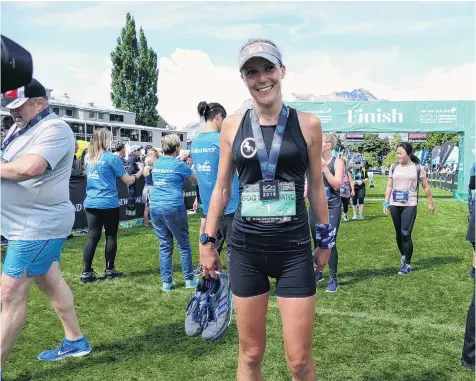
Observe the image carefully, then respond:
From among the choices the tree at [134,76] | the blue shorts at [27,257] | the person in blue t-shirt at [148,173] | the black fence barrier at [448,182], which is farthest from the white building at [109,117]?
the blue shorts at [27,257]

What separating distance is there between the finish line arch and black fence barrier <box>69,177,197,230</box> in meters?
6.35

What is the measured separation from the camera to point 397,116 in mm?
19844

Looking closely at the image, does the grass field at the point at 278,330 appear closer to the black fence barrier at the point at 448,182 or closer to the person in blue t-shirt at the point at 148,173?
the person in blue t-shirt at the point at 148,173

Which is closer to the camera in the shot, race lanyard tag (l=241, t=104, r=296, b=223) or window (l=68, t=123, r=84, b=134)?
race lanyard tag (l=241, t=104, r=296, b=223)

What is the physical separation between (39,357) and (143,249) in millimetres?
5265

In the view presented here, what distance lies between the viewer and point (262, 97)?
273 centimetres

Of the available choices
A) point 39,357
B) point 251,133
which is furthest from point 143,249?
point 251,133

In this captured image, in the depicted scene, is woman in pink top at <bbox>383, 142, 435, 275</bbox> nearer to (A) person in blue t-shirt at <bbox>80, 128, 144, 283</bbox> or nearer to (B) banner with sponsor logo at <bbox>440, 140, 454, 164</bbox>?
(A) person in blue t-shirt at <bbox>80, 128, 144, 283</bbox>

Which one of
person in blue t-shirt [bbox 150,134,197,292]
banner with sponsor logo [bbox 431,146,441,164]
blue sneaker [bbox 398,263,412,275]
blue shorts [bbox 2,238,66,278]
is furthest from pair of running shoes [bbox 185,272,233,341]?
banner with sponsor logo [bbox 431,146,441,164]

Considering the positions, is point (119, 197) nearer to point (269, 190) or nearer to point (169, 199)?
A: point (169, 199)

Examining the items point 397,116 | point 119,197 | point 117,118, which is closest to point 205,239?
point 119,197

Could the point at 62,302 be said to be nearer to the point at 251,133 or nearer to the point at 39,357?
the point at 39,357

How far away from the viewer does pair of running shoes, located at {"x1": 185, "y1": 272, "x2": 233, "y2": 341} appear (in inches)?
123

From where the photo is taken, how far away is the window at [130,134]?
188ft
